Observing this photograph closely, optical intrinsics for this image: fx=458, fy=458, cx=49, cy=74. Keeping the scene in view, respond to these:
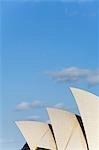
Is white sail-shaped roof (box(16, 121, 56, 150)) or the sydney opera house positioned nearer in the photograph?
the sydney opera house

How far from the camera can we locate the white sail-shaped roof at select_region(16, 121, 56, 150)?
4250cm

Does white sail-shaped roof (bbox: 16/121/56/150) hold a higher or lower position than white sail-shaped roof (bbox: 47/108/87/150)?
higher

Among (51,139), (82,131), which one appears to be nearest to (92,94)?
(82,131)

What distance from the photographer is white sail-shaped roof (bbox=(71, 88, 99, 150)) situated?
3575cm

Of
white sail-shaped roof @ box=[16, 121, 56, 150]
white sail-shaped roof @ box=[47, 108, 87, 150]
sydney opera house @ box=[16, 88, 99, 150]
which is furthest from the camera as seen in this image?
white sail-shaped roof @ box=[16, 121, 56, 150]

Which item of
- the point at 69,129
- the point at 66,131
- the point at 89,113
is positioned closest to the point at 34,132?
the point at 66,131

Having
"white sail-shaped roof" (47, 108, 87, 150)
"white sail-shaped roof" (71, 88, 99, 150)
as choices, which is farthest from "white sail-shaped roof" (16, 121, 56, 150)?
"white sail-shaped roof" (71, 88, 99, 150)

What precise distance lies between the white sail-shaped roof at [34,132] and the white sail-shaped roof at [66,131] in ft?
11.0

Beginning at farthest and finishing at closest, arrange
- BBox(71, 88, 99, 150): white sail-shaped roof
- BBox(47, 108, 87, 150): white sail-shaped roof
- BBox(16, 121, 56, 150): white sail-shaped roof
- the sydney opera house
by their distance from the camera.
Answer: BBox(16, 121, 56, 150): white sail-shaped roof, BBox(47, 108, 87, 150): white sail-shaped roof, the sydney opera house, BBox(71, 88, 99, 150): white sail-shaped roof

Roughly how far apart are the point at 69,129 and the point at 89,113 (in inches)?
123

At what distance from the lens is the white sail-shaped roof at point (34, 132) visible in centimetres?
4250

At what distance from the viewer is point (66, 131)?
126 feet

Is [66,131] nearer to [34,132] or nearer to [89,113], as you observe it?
[89,113]

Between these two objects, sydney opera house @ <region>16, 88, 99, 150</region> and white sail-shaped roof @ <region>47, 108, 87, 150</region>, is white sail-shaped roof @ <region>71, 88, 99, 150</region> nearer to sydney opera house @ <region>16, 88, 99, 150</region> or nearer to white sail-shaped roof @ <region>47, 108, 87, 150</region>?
sydney opera house @ <region>16, 88, 99, 150</region>
